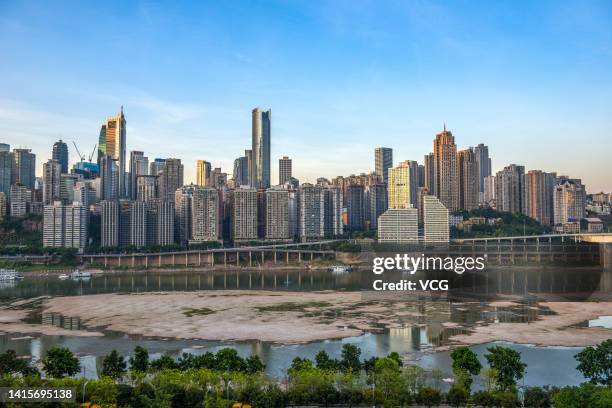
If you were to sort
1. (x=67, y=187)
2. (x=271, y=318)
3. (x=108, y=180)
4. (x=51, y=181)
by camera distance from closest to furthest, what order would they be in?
1. (x=271, y=318)
2. (x=51, y=181)
3. (x=67, y=187)
4. (x=108, y=180)

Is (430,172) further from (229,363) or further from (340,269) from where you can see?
(229,363)

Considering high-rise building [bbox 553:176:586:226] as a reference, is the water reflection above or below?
below

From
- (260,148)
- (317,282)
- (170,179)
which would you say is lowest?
(317,282)

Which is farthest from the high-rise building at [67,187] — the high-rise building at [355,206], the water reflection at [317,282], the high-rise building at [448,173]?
the high-rise building at [448,173]

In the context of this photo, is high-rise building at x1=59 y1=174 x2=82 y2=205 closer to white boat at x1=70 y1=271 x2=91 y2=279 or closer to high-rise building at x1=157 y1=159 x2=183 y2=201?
high-rise building at x1=157 y1=159 x2=183 y2=201

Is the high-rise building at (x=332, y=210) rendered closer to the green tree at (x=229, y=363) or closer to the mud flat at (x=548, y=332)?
the mud flat at (x=548, y=332)

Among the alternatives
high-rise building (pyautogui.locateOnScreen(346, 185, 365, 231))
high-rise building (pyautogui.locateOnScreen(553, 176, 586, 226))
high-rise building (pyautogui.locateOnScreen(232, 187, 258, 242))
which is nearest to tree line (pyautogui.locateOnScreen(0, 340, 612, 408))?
high-rise building (pyautogui.locateOnScreen(232, 187, 258, 242))

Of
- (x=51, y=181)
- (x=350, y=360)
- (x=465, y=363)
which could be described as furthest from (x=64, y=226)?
(x=465, y=363)
